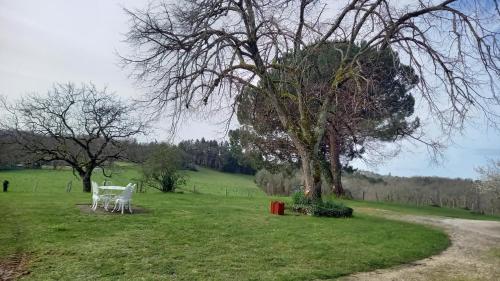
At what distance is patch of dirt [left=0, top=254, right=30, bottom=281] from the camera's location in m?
5.78

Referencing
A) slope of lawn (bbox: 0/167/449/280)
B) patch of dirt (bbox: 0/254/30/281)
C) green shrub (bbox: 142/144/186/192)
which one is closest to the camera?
patch of dirt (bbox: 0/254/30/281)

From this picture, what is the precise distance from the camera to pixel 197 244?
8500 mm

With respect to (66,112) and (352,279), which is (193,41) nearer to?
(352,279)

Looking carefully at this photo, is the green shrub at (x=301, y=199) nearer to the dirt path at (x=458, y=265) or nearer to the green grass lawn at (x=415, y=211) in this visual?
the dirt path at (x=458, y=265)

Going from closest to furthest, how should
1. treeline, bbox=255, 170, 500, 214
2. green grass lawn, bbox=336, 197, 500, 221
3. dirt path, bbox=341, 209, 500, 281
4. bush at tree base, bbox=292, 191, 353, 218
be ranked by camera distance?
dirt path, bbox=341, 209, 500, 281 < bush at tree base, bbox=292, 191, 353, 218 < green grass lawn, bbox=336, 197, 500, 221 < treeline, bbox=255, 170, 500, 214

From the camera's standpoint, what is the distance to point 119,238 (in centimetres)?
855

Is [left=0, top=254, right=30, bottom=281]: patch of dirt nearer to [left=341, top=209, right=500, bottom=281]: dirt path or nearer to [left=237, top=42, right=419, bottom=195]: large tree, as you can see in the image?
[left=341, top=209, right=500, bottom=281]: dirt path

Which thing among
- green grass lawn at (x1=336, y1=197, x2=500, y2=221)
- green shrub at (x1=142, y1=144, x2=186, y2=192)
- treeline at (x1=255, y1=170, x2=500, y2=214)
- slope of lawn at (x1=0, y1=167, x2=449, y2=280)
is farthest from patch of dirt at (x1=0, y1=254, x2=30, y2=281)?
treeline at (x1=255, y1=170, x2=500, y2=214)

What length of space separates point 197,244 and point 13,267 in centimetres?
345

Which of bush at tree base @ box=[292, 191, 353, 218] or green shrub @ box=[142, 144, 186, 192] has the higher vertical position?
green shrub @ box=[142, 144, 186, 192]

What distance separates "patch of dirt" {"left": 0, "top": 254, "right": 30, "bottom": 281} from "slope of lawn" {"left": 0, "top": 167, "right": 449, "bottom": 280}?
0.40ft

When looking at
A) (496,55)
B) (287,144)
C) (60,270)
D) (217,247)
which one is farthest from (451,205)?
(60,270)

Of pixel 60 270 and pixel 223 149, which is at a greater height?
pixel 223 149

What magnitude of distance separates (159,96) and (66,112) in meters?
16.9
